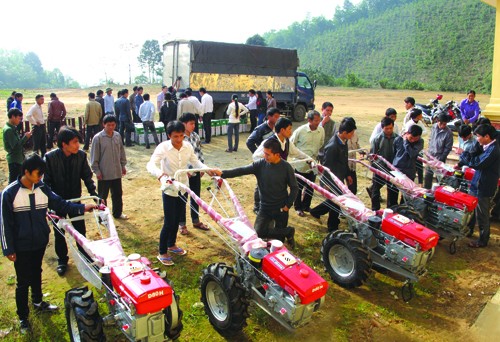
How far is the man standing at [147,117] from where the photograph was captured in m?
12.4

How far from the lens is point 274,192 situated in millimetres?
4883

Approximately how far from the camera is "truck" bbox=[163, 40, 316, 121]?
626 inches

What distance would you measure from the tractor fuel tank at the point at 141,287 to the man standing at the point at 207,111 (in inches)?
407

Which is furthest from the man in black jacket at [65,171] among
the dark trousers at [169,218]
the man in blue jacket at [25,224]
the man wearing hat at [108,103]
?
the man wearing hat at [108,103]

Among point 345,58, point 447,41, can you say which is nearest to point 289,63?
point 447,41

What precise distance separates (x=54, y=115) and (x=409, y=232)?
10.9m

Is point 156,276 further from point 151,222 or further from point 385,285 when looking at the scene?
point 151,222

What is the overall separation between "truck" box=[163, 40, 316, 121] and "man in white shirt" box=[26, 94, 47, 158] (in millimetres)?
6112

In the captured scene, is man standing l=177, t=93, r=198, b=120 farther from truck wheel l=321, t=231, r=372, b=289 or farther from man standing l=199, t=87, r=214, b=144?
truck wheel l=321, t=231, r=372, b=289

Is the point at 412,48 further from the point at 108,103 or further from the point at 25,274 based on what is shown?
the point at 25,274

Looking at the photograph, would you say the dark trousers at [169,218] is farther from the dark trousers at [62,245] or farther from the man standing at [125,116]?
the man standing at [125,116]

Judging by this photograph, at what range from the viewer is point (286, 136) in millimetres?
6059

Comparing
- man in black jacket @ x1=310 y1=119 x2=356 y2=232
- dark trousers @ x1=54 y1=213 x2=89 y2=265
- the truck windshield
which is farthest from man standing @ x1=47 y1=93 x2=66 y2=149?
the truck windshield

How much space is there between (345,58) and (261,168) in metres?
83.9
